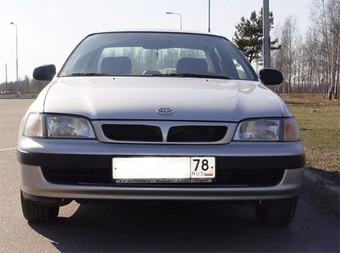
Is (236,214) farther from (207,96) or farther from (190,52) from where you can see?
(190,52)

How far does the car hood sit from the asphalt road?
23.1 inches

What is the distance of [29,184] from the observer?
3.00 metres

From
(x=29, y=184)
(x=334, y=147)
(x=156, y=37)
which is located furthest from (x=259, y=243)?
(x=334, y=147)

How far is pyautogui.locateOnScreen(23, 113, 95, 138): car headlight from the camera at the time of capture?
117 inches

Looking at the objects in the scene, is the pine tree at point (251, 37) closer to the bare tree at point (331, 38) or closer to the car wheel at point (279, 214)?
the bare tree at point (331, 38)

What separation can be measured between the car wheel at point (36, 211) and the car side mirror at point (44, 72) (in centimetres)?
135

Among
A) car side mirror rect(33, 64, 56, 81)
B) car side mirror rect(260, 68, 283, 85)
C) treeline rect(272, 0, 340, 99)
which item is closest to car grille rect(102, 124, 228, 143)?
car side mirror rect(260, 68, 283, 85)

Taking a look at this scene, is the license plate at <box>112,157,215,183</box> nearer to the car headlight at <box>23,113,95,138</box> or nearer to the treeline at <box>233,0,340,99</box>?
the car headlight at <box>23,113,95,138</box>

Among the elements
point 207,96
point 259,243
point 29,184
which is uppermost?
point 207,96

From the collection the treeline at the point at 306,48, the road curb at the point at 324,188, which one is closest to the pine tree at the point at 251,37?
the treeline at the point at 306,48

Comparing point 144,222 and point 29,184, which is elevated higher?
point 29,184

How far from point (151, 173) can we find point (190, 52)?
1.93 m

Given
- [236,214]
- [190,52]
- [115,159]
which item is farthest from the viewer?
[190,52]

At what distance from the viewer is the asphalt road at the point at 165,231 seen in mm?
3107
